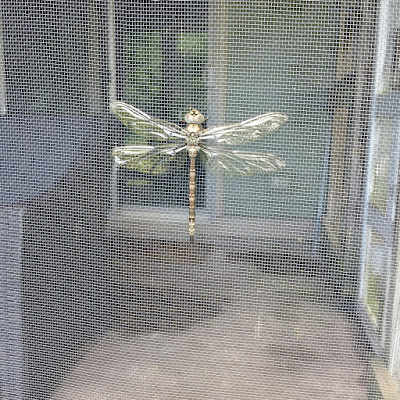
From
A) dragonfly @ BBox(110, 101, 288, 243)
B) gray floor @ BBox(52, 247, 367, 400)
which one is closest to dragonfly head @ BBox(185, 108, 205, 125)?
dragonfly @ BBox(110, 101, 288, 243)

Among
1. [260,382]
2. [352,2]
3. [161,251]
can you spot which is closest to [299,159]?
[352,2]

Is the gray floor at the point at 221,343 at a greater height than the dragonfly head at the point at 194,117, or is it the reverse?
the dragonfly head at the point at 194,117

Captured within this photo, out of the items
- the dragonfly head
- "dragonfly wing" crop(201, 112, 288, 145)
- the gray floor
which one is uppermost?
the dragonfly head

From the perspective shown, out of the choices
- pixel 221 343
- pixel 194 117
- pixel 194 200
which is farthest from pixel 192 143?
pixel 221 343

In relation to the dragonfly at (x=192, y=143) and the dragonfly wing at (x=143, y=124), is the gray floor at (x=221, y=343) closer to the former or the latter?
the dragonfly at (x=192, y=143)

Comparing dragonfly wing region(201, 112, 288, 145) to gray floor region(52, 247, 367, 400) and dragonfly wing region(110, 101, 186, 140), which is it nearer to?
dragonfly wing region(110, 101, 186, 140)

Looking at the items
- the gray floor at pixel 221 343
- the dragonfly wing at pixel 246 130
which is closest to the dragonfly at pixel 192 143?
the dragonfly wing at pixel 246 130

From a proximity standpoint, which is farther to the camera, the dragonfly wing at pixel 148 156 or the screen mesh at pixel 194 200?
the dragonfly wing at pixel 148 156

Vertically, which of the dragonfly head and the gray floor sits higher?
the dragonfly head

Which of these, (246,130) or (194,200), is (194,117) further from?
(194,200)
